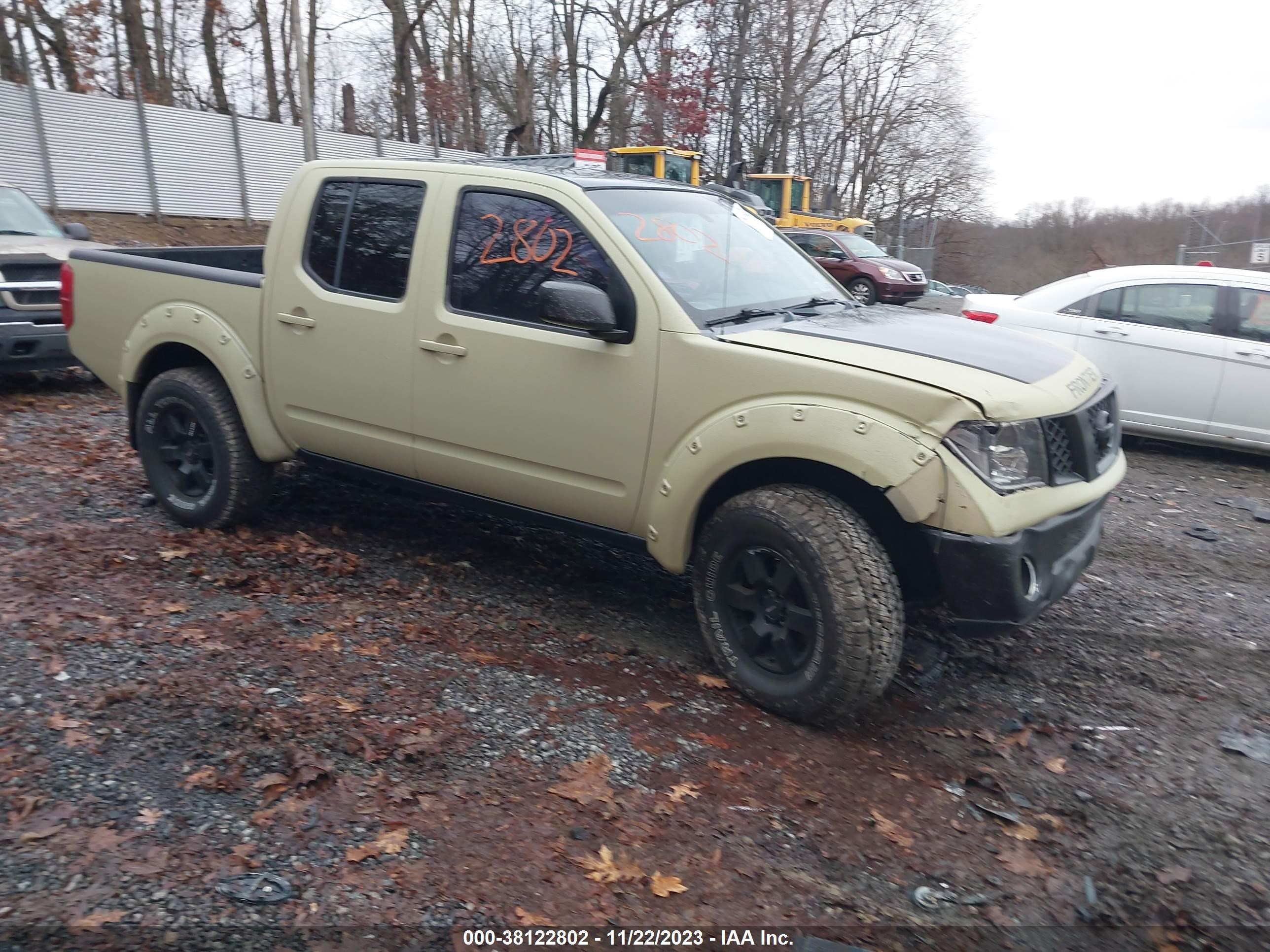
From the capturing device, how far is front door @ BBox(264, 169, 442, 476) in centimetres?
460

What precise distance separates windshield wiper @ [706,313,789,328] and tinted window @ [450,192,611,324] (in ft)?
1.52

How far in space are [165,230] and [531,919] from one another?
24.2m

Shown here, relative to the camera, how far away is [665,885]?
281 centimetres

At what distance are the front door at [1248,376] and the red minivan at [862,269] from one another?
13932mm

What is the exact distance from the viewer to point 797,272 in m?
4.77

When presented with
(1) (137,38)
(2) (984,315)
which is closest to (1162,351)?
(2) (984,315)

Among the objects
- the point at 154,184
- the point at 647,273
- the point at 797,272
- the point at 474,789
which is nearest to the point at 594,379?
the point at 647,273

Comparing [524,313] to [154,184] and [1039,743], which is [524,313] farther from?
[154,184]

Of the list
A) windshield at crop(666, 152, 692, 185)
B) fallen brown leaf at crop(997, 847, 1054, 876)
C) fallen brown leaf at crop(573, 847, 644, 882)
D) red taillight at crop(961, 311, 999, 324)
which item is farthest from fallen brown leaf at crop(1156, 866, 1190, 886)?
windshield at crop(666, 152, 692, 185)

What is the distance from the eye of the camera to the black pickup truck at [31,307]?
830 cm

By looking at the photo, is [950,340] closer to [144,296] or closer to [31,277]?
[144,296]

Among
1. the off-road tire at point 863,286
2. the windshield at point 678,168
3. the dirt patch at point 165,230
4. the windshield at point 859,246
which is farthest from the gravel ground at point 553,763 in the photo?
the windshield at point 678,168

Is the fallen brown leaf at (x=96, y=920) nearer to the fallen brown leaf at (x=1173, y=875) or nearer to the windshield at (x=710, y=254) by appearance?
the windshield at (x=710, y=254)

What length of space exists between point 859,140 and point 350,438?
49.8 meters
